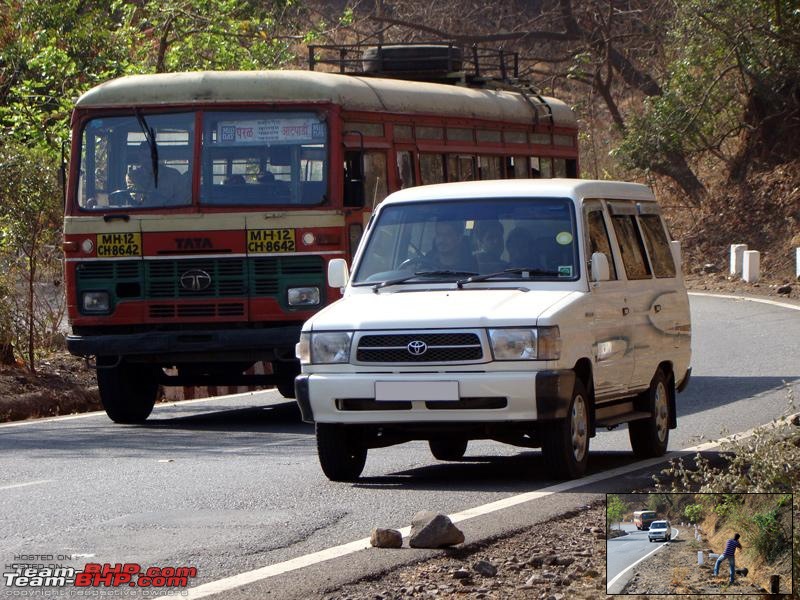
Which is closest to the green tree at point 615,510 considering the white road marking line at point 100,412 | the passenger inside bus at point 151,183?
the passenger inside bus at point 151,183

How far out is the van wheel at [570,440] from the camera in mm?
10258

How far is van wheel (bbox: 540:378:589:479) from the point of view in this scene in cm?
1026

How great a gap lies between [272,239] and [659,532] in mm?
9506

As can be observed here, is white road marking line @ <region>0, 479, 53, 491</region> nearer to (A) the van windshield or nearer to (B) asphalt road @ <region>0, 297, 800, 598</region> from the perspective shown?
(B) asphalt road @ <region>0, 297, 800, 598</region>

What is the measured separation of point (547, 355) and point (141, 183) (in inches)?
257

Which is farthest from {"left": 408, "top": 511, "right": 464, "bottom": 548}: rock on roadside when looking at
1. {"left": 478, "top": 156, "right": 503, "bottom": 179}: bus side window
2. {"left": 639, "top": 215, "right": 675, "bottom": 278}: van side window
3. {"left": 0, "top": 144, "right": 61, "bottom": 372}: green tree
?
{"left": 0, "top": 144, "right": 61, "bottom": 372}: green tree

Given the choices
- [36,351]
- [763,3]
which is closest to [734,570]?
[36,351]

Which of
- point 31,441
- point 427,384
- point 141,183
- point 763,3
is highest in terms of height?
point 763,3

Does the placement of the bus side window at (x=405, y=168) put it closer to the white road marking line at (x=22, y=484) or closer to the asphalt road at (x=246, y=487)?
the asphalt road at (x=246, y=487)

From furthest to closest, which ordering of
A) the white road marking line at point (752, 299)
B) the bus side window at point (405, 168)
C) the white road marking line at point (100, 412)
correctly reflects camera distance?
the white road marking line at point (752, 299), the white road marking line at point (100, 412), the bus side window at point (405, 168)

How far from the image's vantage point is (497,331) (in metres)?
9.98

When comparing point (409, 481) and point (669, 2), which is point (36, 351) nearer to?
point (409, 481)

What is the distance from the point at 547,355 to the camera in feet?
32.8

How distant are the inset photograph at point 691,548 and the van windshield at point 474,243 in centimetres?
468
